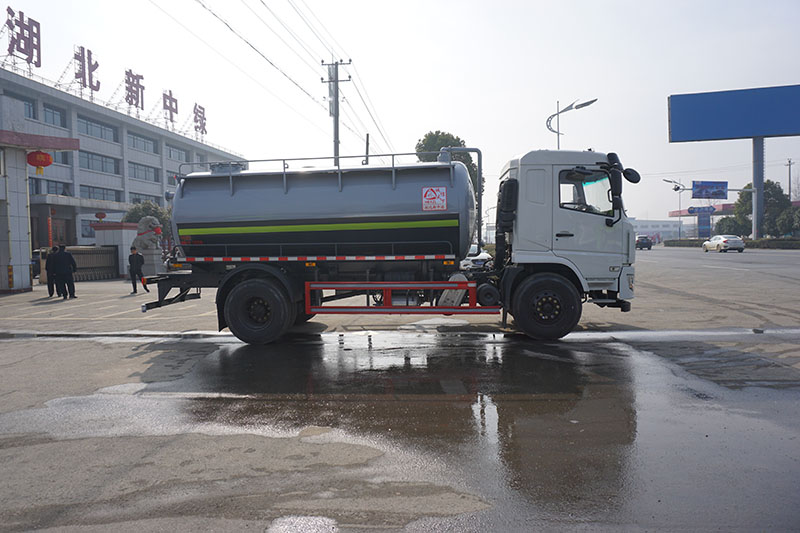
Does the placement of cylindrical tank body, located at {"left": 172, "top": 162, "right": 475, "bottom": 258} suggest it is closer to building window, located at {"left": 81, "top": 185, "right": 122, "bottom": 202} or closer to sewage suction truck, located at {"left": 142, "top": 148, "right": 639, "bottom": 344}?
sewage suction truck, located at {"left": 142, "top": 148, "right": 639, "bottom": 344}

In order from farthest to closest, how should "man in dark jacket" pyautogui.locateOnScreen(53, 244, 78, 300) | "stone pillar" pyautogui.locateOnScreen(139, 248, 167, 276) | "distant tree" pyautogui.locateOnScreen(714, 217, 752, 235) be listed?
"distant tree" pyautogui.locateOnScreen(714, 217, 752, 235)
"stone pillar" pyautogui.locateOnScreen(139, 248, 167, 276)
"man in dark jacket" pyautogui.locateOnScreen(53, 244, 78, 300)

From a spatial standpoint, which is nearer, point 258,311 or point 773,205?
point 258,311

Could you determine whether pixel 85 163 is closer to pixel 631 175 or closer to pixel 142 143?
pixel 142 143

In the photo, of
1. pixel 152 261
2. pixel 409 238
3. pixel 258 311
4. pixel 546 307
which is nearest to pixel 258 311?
pixel 258 311

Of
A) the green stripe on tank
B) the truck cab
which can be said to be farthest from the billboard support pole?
the green stripe on tank

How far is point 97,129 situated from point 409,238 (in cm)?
5905

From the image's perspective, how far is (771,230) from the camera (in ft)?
187

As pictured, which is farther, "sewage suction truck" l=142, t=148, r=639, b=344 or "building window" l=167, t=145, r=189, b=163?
"building window" l=167, t=145, r=189, b=163

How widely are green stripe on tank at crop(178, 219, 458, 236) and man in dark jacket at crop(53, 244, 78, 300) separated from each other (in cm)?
1080

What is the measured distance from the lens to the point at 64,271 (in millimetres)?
17172

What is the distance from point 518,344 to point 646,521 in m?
5.44

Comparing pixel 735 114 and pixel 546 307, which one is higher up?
pixel 735 114

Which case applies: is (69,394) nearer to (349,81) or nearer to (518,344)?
(518,344)

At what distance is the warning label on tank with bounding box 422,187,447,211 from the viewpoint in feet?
28.0
